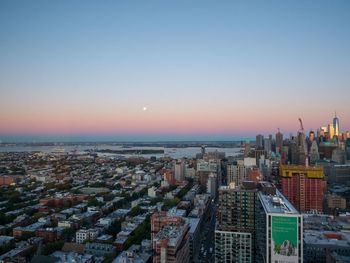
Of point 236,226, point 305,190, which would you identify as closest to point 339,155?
point 305,190

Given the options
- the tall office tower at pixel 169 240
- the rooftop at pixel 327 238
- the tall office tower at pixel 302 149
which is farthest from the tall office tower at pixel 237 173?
the tall office tower at pixel 169 240

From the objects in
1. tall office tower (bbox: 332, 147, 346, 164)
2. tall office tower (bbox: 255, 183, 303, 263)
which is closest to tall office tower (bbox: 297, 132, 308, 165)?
tall office tower (bbox: 332, 147, 346, 164)

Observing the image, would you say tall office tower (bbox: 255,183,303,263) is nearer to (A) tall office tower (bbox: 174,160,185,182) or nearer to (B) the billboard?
(B) the billboard

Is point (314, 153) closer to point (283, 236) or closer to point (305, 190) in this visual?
point (305, 190)

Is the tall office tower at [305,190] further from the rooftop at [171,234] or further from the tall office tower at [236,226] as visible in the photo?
the rooftop at [171,234]

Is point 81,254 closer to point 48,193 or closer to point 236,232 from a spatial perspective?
point 236,232
